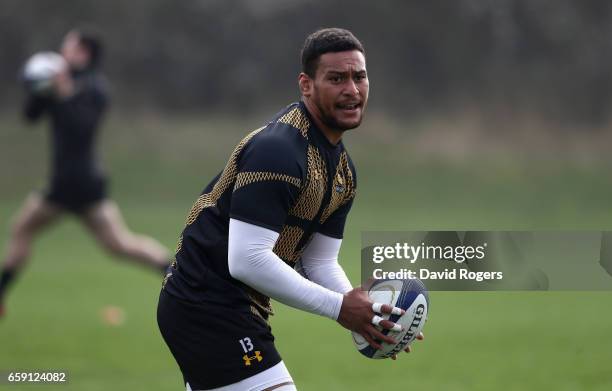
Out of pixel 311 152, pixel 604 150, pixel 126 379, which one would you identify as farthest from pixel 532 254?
pixel 604 150

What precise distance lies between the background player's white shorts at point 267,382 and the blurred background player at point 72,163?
6665mm

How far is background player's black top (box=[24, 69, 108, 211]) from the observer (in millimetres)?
11805

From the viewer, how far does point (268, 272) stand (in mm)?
4395

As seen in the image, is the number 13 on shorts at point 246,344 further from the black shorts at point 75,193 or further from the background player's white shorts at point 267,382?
the black shorts at point 75,193

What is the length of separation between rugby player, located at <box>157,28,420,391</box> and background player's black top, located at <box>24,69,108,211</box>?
7231 mm

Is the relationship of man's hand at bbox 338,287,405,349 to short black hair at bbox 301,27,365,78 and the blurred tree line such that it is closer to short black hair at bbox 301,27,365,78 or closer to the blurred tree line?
short black hair at bbox 301,27,365,78

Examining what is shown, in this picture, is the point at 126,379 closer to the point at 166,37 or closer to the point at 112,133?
the point at 112,133

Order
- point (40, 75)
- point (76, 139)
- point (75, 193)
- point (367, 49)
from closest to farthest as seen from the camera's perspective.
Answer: point (40, 75) < point (75, 193) < point (76, 139) < point (367, 49)

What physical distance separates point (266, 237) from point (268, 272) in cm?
14

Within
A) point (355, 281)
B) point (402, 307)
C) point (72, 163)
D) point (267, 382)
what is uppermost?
point (72, 163)

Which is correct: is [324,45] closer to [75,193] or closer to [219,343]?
[219,343]

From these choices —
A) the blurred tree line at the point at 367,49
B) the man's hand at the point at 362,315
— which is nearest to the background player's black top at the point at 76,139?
the man's hand at the point at 362,315

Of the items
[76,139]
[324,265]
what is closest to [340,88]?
[324,265]

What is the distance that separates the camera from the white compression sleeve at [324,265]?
504 centimetres
